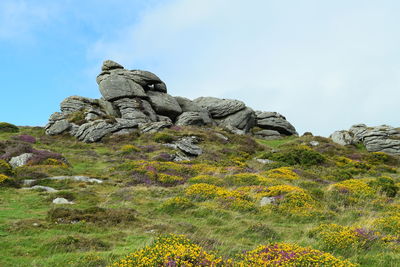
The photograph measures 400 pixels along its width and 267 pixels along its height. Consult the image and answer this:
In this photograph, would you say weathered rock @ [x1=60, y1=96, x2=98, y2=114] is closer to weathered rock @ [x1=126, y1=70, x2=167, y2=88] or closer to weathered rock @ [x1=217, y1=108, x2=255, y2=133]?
weathered rock @ [x1=126, y1=70, x2=167, y2=88]

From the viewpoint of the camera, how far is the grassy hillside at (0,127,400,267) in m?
10.5

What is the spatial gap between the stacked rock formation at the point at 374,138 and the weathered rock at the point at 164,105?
30893 millimetres

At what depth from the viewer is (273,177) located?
88.4ft

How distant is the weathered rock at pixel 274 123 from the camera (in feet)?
240

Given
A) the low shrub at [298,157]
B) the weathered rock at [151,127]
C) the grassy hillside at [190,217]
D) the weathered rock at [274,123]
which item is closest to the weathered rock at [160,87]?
the weathered rock at [151,127]

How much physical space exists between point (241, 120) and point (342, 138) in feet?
67.9

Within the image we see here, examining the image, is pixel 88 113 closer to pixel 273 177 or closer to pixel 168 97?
pixel 168 97

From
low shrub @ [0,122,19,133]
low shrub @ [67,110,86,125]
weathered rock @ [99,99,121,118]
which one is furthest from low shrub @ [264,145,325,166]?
low shrub @ [0,122,19,133]

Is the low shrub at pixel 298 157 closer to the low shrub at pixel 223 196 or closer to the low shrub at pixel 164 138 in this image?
the low shrub at pixel 164 138

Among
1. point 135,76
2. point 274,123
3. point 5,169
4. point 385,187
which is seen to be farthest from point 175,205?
point 274,123

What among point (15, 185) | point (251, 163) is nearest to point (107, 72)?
point (251, 163)

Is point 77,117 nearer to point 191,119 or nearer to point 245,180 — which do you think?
point 191,119

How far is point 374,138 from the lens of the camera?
55.0m

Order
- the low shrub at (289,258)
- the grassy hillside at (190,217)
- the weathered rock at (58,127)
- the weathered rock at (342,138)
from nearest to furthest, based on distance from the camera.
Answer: the low shrub at (289,258)
the grassy hillside at (190,217)
the weathered rock at (58,127)
the weathered rock at (342,138)
